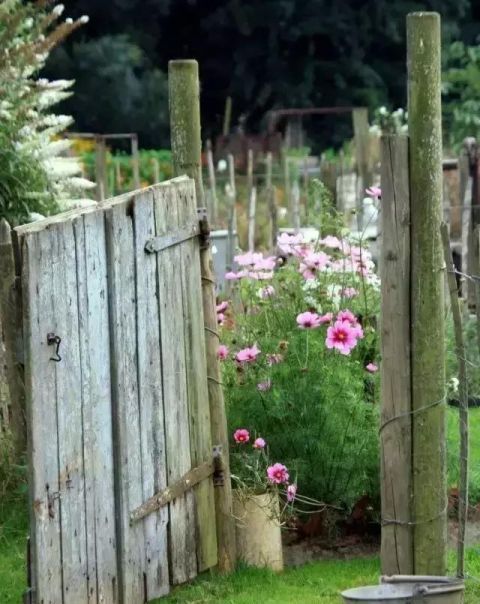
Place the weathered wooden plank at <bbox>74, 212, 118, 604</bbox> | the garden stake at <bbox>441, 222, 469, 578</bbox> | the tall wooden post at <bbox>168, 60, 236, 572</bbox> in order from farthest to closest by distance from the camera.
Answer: the tall wooden post at <bbox>168, 60, 236, 572</bbox> → the weathered wooden plank at <bbox>74, 212, 118, 604</bbox> → the garden stake at <bbox>441, 222, 469, 578</bbox>

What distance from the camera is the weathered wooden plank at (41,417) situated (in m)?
4.62

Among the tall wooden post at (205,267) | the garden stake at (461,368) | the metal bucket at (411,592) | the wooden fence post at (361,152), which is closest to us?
the metal bucket at (411,592)

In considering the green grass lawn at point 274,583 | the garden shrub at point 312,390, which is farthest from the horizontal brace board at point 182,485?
the garden shrub at point 312,390

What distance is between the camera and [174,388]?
555 centimetres

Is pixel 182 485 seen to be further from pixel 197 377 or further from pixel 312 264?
pixel 312 264

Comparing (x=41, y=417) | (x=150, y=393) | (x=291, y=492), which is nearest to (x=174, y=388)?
(x=150, y=393)

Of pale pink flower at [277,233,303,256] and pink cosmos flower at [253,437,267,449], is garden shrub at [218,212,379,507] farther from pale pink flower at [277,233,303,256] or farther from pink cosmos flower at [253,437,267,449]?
pink cosmos flower at [253,437,267,449]

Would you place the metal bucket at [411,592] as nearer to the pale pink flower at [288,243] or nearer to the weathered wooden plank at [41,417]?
the weathered wooden plank at [41,417]

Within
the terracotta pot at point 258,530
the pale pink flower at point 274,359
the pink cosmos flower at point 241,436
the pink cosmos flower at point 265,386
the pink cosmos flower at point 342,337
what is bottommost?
the terracotta pot at point 258,530

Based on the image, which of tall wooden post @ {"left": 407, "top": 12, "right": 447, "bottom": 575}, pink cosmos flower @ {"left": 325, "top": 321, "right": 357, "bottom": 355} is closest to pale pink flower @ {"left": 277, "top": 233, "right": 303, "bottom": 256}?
pink cosmos flower @ {"left": 325, "top": 321, "right": 357, "bottom": 355}

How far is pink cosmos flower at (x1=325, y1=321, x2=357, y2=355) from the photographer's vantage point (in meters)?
6.23

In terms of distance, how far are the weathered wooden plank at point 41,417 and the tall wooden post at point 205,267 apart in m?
1.18

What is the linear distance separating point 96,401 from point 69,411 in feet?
0.60

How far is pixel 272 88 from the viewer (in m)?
30.8
